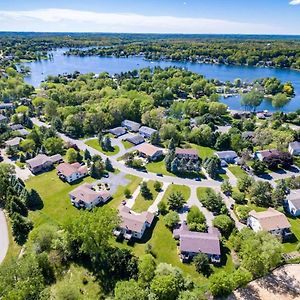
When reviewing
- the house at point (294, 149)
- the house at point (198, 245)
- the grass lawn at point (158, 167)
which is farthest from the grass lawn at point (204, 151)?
the house at point (198, 245)

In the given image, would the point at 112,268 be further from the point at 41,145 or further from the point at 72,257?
the point at 41,145

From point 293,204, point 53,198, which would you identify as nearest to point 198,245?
point 293,204

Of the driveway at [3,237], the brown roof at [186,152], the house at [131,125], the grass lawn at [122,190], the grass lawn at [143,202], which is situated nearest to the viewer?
the driveway at [3,237]

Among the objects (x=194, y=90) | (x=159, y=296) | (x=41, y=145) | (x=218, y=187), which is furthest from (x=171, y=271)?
(x=194, y=90)

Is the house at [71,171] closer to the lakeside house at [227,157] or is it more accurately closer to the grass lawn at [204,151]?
the grass lawn at [204,151]

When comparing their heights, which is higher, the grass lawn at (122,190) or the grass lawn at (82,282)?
the grass lawn at (82,282)
